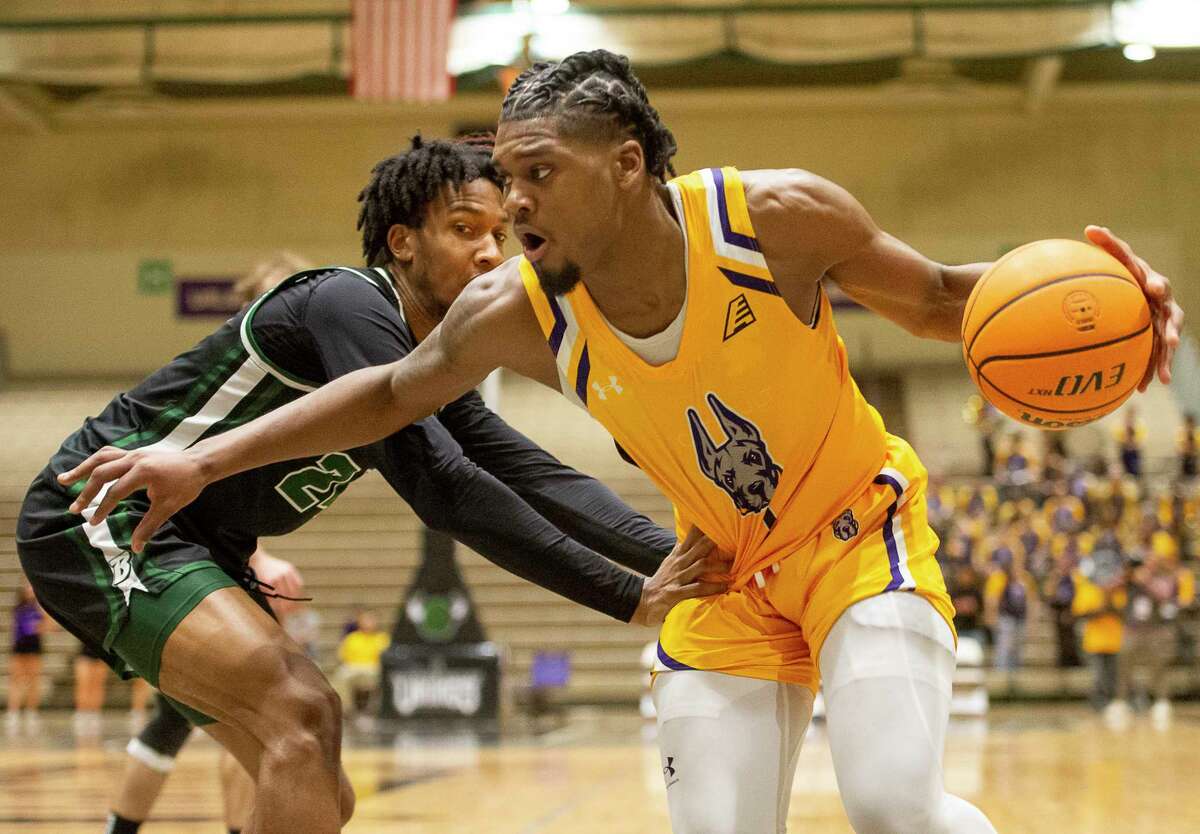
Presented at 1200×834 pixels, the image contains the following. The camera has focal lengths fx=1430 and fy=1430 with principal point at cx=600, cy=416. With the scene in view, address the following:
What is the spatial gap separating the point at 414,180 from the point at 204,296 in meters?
20.0

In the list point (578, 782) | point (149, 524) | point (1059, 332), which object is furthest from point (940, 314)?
point (578, 782)

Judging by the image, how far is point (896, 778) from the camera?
7.88 feet

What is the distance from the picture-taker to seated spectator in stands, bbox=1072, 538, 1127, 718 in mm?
13461

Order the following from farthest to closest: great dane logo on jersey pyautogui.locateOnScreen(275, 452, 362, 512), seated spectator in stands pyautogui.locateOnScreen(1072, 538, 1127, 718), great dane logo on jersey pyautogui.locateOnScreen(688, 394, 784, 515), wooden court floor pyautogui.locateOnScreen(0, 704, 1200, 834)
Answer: seated spectator in stands pyautogui.locateOnScreen(1072, 538, 1127, 718) → wooden court floor pyautogui.locateOnScreen(0, 704, 1200, 834) → great dane logo on jersey pyautogui.locateOnScreen(275, 452, 362, 512) → great dane logo on jersey pyautogui.locateOnScreen(688, 394, 784, 515)

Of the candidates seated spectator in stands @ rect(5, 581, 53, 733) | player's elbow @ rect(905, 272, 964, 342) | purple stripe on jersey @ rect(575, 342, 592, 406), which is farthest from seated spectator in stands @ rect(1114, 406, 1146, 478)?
purple stripe on jersey @ rect(575, 342, 592, 406)

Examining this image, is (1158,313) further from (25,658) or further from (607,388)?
(25,658)

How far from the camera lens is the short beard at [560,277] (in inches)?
101

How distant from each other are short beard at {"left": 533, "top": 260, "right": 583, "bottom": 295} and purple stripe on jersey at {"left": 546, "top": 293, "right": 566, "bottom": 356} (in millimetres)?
26

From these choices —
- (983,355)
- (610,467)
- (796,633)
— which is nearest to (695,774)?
(796,633)

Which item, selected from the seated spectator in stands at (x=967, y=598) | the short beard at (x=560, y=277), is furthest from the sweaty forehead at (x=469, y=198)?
the seated spectator in stands at (x=967, y=598)

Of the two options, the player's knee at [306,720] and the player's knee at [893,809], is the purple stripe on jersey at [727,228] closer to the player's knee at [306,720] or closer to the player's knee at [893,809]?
the player's knee at [893,809]

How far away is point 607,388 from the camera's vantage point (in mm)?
2641

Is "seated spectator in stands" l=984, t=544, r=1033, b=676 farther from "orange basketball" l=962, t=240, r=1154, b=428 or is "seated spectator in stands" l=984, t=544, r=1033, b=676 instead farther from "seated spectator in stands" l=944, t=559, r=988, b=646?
"orange basketball" l=962, t=240, r=1154, b=428

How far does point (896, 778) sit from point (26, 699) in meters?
14.3
